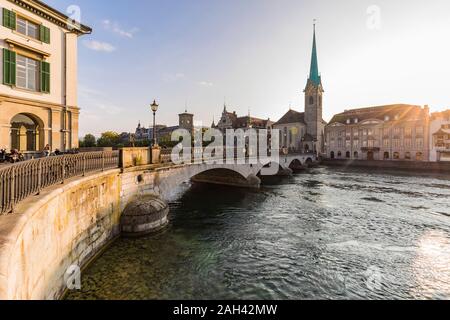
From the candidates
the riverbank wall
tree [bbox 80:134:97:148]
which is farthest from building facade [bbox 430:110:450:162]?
tree [bbox 80:134:97:148]

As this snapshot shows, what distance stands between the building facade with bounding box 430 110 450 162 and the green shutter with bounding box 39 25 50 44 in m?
65.6

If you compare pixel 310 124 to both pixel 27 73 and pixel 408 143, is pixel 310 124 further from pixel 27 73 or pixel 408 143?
pixel 27 73

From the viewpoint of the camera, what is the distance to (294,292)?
23.7 feet

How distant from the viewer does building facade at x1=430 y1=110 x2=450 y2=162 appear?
4749 centimetres

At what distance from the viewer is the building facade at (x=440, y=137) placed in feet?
156

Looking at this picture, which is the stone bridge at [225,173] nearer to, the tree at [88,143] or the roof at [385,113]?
the tree at [88,143]

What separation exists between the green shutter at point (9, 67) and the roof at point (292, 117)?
70099mm

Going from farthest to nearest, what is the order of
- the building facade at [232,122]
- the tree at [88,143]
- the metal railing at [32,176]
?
the building facade at [232,122] → the tree at [88,143] → the metal railing at [32,176]

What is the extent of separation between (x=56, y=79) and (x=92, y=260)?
14.1m

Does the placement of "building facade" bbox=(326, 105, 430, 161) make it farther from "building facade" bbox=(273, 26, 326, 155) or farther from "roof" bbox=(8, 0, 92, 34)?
"roof" bbox=(8, 0, 92, 34)

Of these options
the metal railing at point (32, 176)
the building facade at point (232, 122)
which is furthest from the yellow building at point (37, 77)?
the building facade at point (232, 122)

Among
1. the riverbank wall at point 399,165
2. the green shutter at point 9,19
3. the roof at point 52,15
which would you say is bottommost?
the riverbank wall at point 399,165
